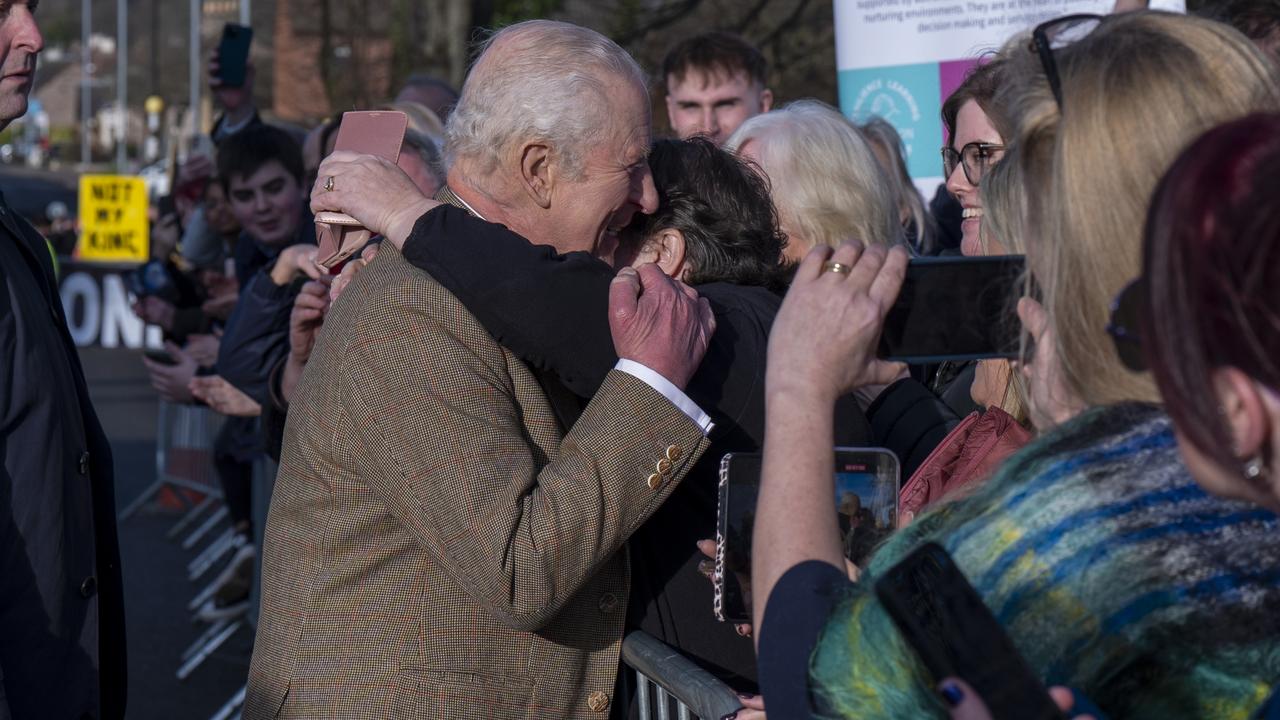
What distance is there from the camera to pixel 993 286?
5.72 ft

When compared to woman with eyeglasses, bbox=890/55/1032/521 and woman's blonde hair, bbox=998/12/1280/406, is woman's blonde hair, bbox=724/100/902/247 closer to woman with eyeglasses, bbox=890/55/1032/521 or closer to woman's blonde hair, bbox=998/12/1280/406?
woman with eyeglasses, bbox=890/55/1032/521

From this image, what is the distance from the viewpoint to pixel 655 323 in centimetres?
222

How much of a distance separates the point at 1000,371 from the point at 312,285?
1.94 m

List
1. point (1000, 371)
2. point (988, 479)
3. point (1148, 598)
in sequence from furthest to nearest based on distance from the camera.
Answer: point (1000, 371)
point (988, 479)
point (1148, 598)

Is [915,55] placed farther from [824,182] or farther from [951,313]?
[951,313]

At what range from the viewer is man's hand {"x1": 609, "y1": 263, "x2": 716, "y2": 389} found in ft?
7.24

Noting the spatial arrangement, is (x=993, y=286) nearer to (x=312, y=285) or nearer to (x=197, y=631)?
(x=312, y=285)

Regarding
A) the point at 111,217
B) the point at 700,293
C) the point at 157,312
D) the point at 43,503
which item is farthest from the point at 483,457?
the point at 111,217


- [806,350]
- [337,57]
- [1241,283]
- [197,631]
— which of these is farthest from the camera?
[337,57]

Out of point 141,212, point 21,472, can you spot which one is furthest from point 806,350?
point 141,212

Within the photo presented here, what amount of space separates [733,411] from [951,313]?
0.71 metres

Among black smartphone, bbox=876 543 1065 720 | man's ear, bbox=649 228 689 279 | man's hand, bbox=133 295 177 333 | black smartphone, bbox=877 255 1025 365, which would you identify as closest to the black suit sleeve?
man's ear, bbox=649 228 689 279

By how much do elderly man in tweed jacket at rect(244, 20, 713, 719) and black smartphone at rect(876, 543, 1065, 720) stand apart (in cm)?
79

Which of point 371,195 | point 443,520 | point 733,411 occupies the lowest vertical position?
point 443,520
